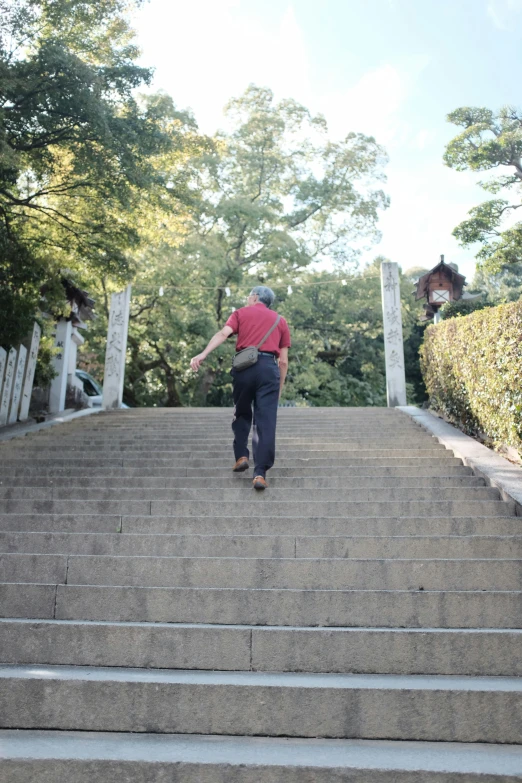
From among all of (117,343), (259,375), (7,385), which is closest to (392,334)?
(117,343)

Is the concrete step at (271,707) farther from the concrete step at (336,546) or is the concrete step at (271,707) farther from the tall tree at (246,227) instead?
the tall tree at (246,227)

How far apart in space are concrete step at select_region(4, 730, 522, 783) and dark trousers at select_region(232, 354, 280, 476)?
3044 millimetres

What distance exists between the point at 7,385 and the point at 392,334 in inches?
284

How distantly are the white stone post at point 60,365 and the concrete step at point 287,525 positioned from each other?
8.35m

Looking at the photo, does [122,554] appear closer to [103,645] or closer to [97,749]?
[103,645]

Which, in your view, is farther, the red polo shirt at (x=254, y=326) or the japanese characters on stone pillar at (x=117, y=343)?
the japanese characters on stone pillar at (x=117, y=343)

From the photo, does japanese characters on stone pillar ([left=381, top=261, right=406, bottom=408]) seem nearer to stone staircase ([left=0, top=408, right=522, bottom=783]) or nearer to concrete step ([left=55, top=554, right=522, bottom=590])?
stone staircase ([left=0, top=408, right=522, bottom=783])

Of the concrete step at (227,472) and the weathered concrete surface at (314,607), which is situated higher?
the concrete step at (227,472)

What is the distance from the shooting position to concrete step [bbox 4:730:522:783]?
2.51 m

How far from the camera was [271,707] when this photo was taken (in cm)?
296

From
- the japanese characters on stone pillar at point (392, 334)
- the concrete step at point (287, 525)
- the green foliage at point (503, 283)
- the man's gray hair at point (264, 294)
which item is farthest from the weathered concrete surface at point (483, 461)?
the green foliage at point (503, 283)

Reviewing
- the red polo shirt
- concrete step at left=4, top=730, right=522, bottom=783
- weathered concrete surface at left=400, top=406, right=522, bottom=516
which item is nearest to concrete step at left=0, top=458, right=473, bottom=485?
weathered concrete surface at left=400, top=406, right=522, bottom=516

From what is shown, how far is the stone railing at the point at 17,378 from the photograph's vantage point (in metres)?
10.6

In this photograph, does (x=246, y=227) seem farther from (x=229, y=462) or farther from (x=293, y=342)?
(x=229, y=462)
